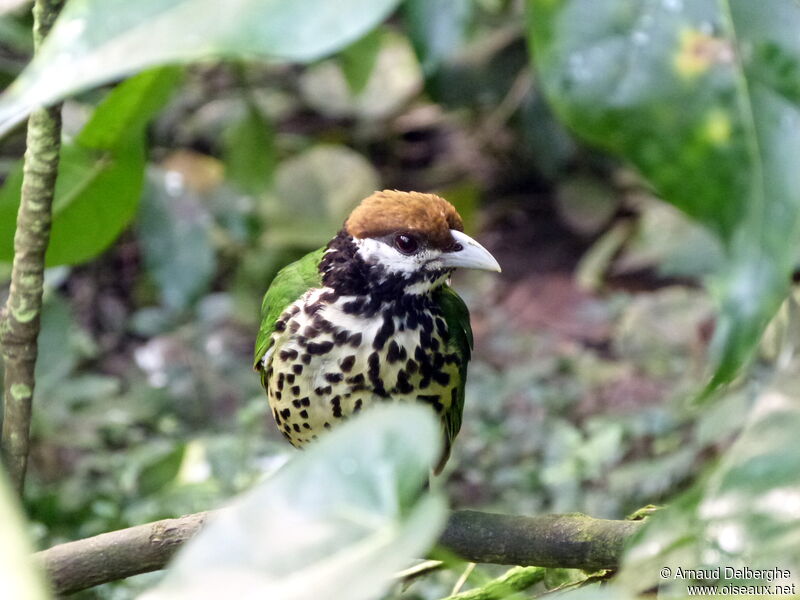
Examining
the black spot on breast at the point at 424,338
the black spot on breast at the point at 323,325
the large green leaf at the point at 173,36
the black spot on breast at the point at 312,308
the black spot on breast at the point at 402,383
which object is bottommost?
the black spot on breast at the point at 402,383

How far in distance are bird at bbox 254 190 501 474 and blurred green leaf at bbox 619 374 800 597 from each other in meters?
1.41

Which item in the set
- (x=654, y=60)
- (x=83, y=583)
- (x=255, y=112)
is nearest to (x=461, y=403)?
(x=83, y=583)

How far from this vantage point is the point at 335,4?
736mm

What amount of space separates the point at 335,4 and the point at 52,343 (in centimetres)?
319

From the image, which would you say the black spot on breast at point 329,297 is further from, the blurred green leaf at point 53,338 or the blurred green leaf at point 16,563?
the blurred green leaf at point 16,563

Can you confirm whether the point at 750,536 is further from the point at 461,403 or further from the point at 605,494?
the point at 605,494

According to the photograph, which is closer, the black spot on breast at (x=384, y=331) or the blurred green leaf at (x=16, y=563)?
the blurred green leaf at (x=16, y=563)

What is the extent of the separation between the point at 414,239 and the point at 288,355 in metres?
0.39

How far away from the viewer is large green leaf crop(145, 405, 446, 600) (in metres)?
0.67

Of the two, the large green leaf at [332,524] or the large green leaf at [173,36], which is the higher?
the large green leaf at [173,36]

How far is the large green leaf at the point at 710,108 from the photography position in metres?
0.73

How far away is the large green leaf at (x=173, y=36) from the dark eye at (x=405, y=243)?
1530 mm

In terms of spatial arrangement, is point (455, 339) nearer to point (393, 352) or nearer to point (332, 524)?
point (393, 352)

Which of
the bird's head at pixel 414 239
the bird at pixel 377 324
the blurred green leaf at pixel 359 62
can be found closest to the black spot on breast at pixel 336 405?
the bird at pixel 377 324
